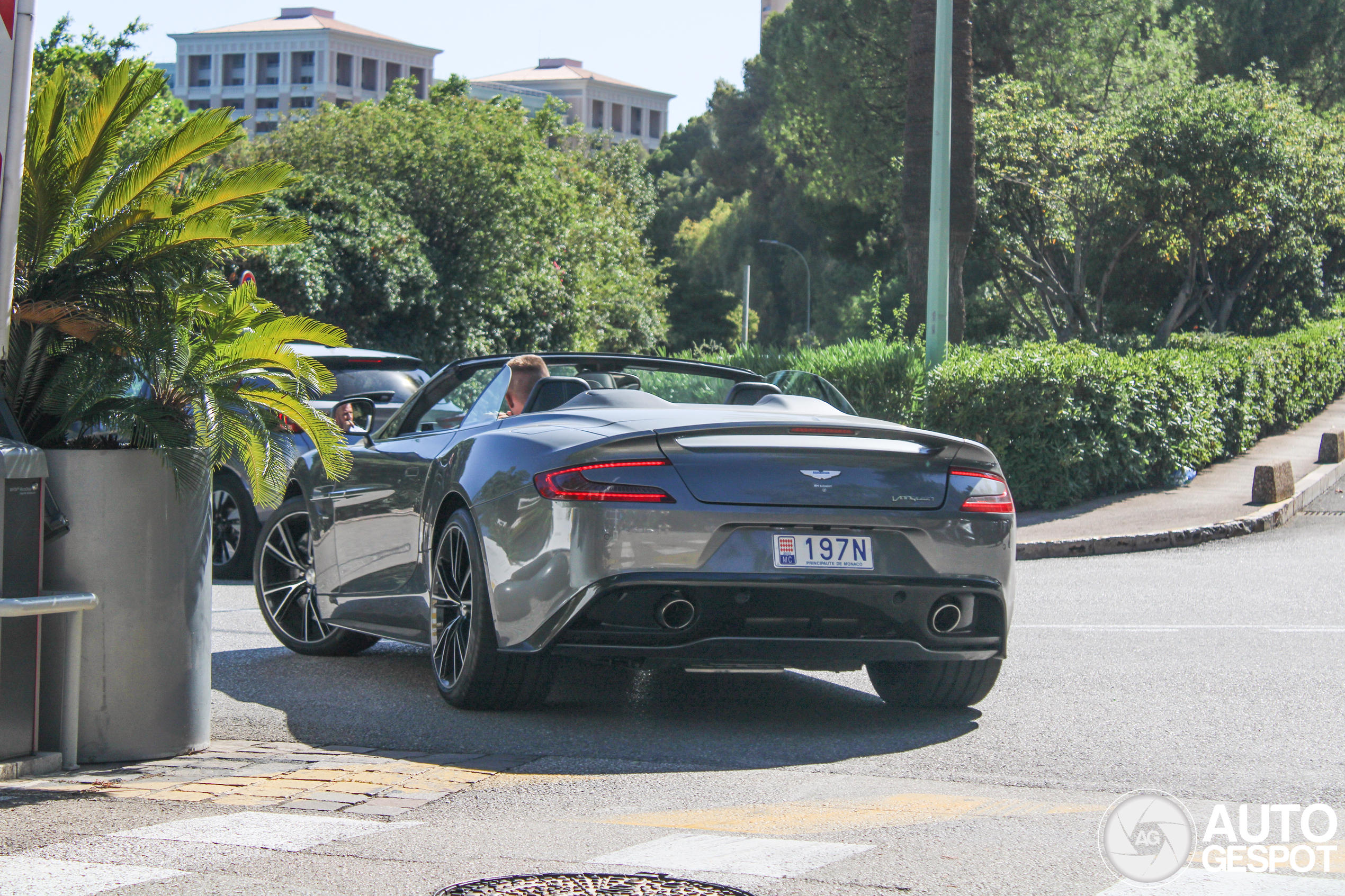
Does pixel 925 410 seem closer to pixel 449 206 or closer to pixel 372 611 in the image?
pixel 372 611

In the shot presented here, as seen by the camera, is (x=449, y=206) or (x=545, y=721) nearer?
(x=545, y=721)

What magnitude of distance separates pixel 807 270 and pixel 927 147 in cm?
4694

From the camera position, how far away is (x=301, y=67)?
13462 cm

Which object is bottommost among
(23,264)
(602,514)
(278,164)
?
(602,514)

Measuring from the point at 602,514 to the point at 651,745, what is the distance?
82cm

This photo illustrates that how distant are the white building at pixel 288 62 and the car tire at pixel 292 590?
12953cm

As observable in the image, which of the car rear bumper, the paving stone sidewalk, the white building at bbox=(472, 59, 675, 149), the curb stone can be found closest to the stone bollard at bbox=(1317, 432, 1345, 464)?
the curb stone

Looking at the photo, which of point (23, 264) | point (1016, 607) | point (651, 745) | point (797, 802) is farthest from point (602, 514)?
point (1016, 607)

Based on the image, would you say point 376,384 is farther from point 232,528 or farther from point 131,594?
point 131,594

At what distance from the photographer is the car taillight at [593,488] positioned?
5340 mm

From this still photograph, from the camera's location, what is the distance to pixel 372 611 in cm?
687

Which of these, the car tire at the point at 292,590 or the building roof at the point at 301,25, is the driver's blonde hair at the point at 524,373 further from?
the building roof at the point at 301,25

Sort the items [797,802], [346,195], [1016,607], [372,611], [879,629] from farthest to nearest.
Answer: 1. [346,195]
2. [1016,607]
3. [372,611]
4. [879,629]
5. [797,802]

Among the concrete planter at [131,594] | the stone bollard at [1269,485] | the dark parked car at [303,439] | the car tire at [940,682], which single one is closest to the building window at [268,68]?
the stone bollard at [1269,485]
